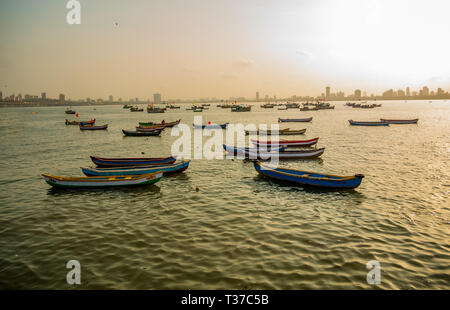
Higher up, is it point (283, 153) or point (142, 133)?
point (142, 133)

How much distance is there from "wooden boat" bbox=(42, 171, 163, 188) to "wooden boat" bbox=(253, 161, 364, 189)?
9640 millimetres

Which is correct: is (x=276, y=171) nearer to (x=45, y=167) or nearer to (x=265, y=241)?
(x=265, y=241)

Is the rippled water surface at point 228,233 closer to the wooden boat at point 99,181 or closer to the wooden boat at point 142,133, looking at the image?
the wooden boat at point 99,181

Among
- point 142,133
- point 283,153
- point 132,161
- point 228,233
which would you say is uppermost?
point 142,133

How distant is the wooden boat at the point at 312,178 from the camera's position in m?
21.6

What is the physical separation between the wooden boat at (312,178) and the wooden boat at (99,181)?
9640mm

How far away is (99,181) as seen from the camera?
22.8 metres

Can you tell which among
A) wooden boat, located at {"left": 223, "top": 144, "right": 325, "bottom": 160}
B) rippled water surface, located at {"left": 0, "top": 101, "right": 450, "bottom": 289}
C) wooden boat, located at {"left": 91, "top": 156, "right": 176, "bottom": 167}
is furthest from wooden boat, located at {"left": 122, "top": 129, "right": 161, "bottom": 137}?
rippled water surface, located at {"left": 0, "top": 101, "right": 450, "bottom": 289}

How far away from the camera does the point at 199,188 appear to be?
23547mm

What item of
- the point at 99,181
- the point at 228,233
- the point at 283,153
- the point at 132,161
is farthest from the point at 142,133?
the point at 228,233

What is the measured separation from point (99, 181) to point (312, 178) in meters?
17.1

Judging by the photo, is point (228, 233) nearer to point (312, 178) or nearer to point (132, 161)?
point (312, 178)
